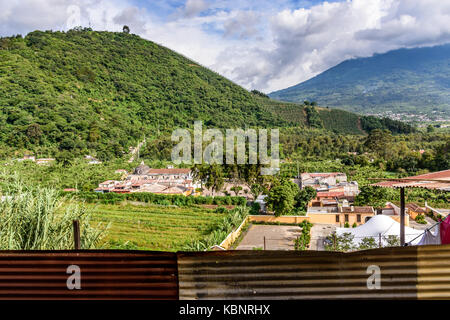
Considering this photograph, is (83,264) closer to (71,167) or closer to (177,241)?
(177,241)

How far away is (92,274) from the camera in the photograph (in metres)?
0.98

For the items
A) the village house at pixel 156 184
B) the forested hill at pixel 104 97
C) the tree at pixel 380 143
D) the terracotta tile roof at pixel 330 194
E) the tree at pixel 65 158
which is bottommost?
the terracotta tile roof at pixel 330 194

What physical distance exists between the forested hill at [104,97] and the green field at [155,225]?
12545mm

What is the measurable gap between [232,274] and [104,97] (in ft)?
128

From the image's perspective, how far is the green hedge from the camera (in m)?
14.1

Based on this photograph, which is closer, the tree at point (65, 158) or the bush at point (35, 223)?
the bush at point (35, 223)

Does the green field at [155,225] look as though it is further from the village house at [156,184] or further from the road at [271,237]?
the village house at [156,184]

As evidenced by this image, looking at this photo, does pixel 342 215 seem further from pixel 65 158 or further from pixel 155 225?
pixel 65 158

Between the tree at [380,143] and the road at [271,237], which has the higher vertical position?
the tree at [380,143]

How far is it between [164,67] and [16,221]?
171 feet

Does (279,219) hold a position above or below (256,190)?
below

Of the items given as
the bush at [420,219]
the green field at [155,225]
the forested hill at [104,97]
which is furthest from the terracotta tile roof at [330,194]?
the forested hill at [104,97]

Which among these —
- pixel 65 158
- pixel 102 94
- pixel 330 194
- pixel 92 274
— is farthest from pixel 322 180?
pixel 102 94

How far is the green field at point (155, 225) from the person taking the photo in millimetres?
9339
